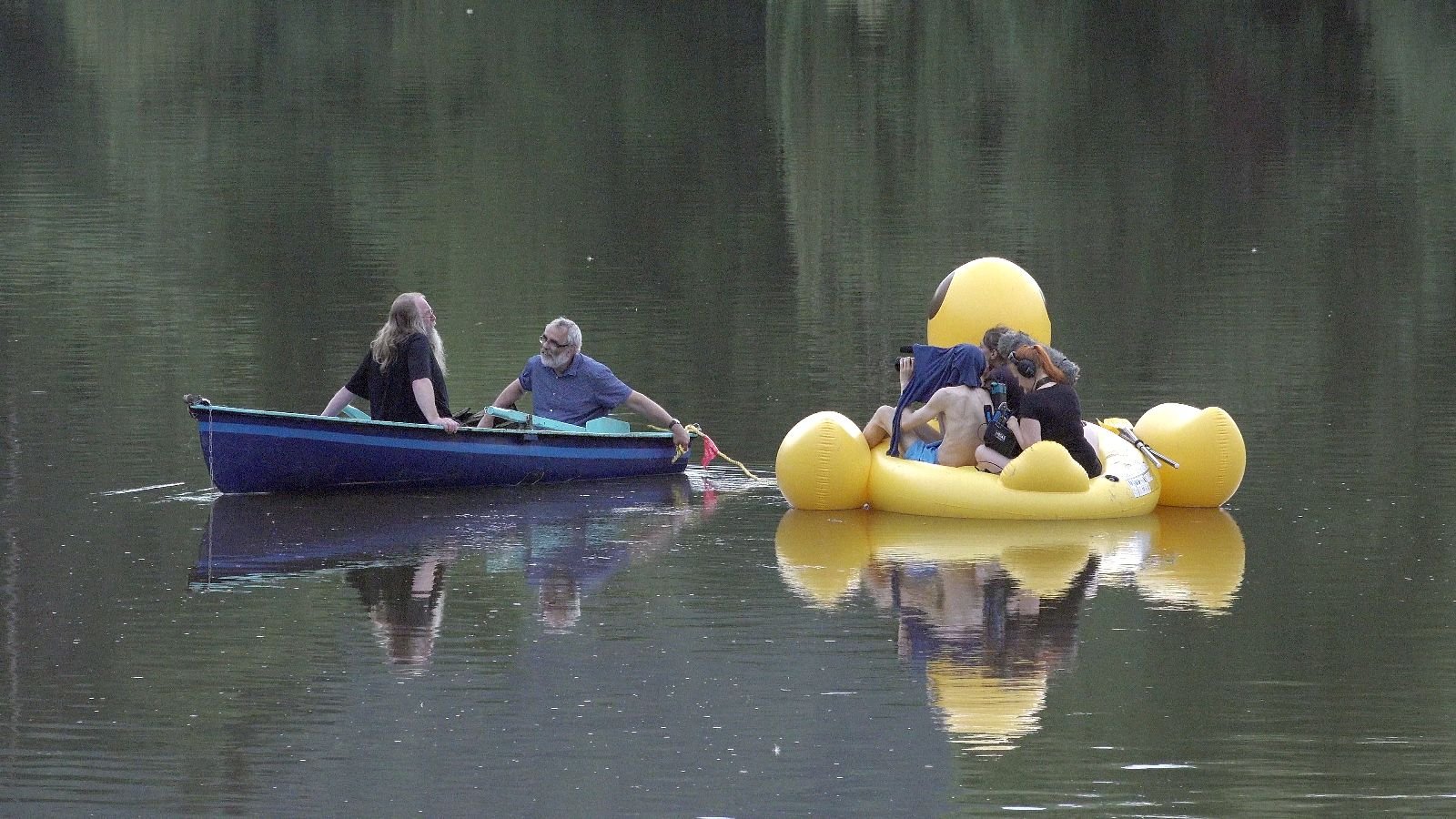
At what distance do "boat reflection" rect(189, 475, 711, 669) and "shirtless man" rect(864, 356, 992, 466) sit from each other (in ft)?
3.69

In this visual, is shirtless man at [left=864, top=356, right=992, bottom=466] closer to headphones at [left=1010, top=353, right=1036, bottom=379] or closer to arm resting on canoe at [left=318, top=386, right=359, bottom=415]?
headphones at [left=1010, top=353, right=1036, bottom=379]

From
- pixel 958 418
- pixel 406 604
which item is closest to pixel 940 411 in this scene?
pixel 958 418

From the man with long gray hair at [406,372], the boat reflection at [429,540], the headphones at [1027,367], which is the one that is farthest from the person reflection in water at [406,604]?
the headphones at [1027,367]

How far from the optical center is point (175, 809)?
304 inches

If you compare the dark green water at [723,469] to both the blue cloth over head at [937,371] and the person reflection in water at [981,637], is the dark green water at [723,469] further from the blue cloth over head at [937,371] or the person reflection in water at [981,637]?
the blue cloth over head at [937,371]

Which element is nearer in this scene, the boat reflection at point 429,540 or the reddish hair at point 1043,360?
the boat reflection at point 429,540

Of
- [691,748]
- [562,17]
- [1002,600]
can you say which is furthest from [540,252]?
[562,17]

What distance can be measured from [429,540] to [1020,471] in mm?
2914

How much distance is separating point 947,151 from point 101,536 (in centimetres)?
2346

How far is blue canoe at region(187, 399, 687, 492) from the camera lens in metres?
12.7

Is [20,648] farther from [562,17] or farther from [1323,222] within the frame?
[562,17]

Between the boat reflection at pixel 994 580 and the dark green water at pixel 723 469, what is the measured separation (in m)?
0.04

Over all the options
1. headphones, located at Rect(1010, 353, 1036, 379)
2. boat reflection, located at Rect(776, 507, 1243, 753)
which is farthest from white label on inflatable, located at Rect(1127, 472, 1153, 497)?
headphones, located at Rect(1010, 353, 1036, 379)

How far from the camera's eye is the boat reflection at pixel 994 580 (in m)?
9.16
